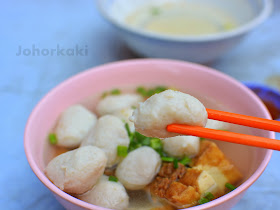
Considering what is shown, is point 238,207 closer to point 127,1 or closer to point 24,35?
point 127,1

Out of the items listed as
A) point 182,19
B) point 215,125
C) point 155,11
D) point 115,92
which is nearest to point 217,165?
point 215,125

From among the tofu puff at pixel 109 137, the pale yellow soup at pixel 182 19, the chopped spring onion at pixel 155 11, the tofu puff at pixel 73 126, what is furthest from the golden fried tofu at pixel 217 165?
the chopped spring onion at pixel 155 11

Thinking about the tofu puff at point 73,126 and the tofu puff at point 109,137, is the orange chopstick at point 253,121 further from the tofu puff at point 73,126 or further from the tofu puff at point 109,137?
the tofu puff at point 73,126

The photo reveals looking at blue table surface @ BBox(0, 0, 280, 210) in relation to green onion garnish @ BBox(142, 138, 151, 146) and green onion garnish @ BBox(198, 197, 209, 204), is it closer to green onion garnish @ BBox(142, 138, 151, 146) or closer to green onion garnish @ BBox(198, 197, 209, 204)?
green onion garnish @ BBox(198, 197, 209, 204)

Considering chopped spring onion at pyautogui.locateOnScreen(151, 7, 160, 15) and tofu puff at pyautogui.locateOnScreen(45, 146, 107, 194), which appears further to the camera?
chopped spring onion at pyautogui.locateOnScreen(151, 7, 160, 15)

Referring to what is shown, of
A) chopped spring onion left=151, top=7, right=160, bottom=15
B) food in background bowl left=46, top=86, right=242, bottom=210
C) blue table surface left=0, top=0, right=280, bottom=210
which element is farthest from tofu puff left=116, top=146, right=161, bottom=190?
chopped spring onion left=151, top=7, right=160, bottom=15

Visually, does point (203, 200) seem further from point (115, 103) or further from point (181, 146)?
point (115, 103)

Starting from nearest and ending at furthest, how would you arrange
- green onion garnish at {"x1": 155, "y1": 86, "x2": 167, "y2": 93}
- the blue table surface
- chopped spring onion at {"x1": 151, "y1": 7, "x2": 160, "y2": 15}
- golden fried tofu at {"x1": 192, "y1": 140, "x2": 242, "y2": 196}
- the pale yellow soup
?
golden fried tofu at {"x1": 192, "y1": 140, "x2": 242, "y2": 196} → the blue table surface → green onion garnish at {"x1": 155, "y1": 86, "x2": 167, "y2": 93} → the pale yellow soup → chopped spring onion at {"x1": 151, "y1": 7, "x2": 160, "y2": 15}
